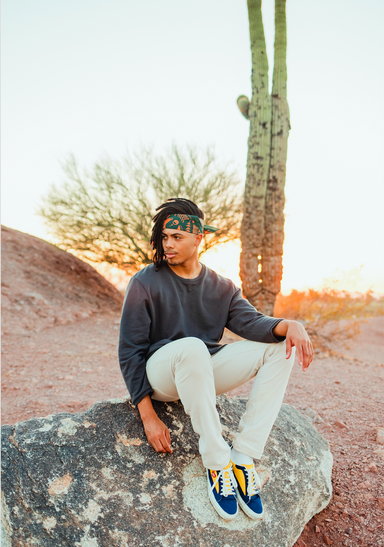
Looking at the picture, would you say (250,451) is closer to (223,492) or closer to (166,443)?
(223,492)

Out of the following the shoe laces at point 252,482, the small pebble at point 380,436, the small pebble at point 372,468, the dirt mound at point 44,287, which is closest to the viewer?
the shoe laces at point 252,482

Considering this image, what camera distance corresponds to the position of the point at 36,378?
4.68m

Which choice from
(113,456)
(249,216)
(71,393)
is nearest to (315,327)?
(249,216)

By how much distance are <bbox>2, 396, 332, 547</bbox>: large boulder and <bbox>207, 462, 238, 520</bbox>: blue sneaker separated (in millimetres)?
55

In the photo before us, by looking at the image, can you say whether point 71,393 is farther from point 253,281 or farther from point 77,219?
point 77,219

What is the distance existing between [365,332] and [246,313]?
742cm

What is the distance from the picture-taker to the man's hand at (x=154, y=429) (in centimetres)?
206

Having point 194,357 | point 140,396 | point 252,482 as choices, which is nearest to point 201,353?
point 194,357

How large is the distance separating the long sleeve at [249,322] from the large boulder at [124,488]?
609 millimetres

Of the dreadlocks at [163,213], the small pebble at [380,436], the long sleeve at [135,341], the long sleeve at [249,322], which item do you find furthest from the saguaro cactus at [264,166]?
the long sleeve at [135,341]

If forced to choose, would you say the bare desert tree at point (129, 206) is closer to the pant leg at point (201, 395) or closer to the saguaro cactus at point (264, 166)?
the saguaro cactus at point (264, 166)

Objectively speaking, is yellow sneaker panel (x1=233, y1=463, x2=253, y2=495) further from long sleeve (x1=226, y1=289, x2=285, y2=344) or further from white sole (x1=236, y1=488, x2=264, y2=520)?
long sleeve (x1=226, y1=289, x2=285, y2=344)

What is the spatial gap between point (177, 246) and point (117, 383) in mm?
2730

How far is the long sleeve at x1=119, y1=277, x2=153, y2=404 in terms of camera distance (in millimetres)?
2133
